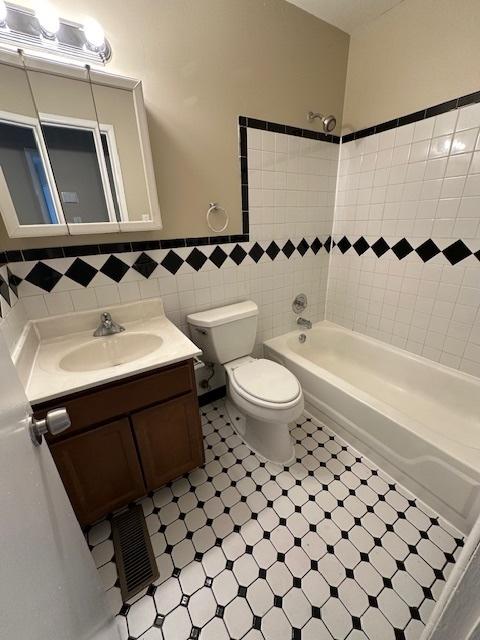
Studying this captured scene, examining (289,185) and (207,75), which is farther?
(289,185)

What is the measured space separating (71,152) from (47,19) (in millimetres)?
405

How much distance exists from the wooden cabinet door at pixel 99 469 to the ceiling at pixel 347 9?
2.33 meters

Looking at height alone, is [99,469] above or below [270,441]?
above

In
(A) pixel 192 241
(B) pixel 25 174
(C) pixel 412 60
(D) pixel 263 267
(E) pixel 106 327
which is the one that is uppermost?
(C) pixel 412 60

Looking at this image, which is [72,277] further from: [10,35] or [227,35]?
[227,35]

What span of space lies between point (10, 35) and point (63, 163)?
15.9 inches

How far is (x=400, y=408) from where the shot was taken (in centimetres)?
175

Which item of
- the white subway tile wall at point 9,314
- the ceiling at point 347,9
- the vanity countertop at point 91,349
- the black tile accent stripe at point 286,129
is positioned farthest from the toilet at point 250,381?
the ceiling at point 347,9

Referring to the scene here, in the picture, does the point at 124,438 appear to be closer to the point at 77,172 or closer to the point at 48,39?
the point at 77,172

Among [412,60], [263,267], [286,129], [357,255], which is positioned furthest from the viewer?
[357,255]

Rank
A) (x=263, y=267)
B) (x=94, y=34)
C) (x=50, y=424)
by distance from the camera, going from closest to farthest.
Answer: (x=50, y=424)
(x=94, y=34)
(x=263, y=267)

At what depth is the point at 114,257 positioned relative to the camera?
1.33 metres

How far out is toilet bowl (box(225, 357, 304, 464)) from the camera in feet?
4.45

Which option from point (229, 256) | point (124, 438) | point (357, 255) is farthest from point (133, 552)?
point (357, 255)
